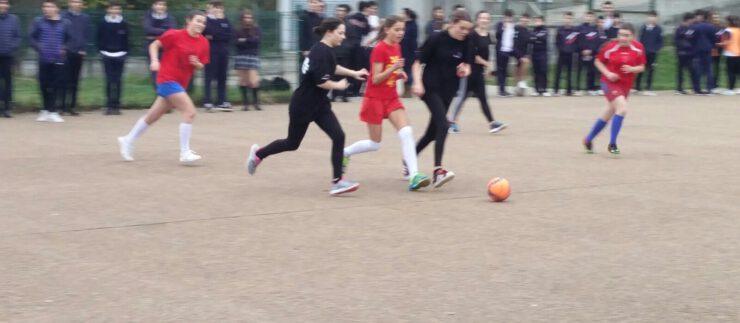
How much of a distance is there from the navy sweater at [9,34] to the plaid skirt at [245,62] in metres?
3.69

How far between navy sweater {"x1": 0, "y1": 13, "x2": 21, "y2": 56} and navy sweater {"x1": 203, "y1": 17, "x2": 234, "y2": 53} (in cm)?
306

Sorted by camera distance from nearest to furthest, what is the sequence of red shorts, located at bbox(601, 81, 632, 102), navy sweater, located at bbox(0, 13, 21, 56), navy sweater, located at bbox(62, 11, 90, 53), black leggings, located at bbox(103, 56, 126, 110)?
red shorts, located at bbox(601, 81, 632, 102) < navy sweater, located at bbox(0, 13, 21, 56) < navy sweater, located at bbox(62, 11, 90, 53) < black leggings, located at bbox(103, 56, 126, 110)

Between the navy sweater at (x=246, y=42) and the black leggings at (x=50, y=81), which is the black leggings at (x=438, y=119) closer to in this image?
the black leggings at (x=50, y=81)

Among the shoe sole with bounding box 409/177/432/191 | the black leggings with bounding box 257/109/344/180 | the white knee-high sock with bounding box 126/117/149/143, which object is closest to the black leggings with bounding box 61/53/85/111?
the white knee-high sock with bounding box 126/117/149/143

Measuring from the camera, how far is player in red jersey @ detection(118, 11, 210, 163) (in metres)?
11.7

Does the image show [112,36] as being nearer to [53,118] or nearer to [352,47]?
[53,118]

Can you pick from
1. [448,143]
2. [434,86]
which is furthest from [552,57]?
[434,86]

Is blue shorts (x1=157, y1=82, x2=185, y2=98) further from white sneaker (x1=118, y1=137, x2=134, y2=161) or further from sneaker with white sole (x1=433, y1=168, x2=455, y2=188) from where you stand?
sneaker with white sole (x1=433, y1=168, x2=455, y2=188)

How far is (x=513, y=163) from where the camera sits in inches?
472

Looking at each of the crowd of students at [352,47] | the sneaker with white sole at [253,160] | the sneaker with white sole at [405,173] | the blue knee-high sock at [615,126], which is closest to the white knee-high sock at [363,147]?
the sneaker with white sole at [405,173]

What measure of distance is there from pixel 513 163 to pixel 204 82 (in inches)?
312

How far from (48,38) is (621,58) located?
7977 millimetres

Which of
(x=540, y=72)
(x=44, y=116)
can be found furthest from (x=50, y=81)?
(x=540, y=72)

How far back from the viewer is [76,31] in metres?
16.6
